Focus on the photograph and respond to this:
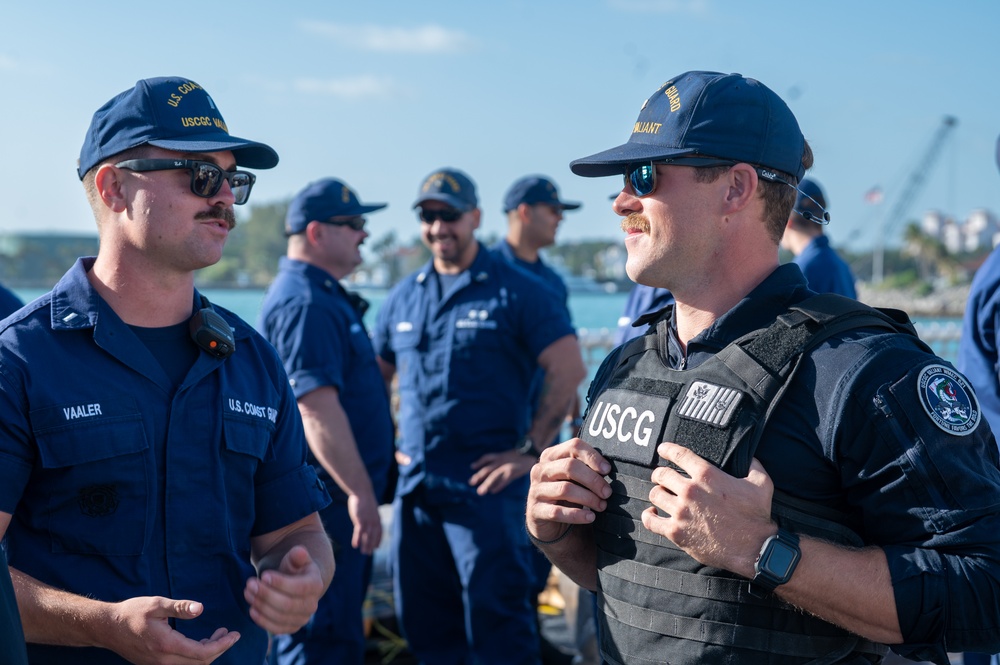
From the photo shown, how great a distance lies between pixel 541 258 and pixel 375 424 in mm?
3134

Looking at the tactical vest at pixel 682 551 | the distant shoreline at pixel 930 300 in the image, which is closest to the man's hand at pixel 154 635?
the tactical vest at pixel 682 551

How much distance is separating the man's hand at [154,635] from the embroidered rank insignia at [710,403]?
1150 mm

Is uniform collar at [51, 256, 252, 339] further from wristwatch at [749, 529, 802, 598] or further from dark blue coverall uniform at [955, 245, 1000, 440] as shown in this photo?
dark blue coverall uniform at [955, 245, 1000, 440]

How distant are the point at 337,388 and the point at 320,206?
114cm

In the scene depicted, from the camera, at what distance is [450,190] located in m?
5.46

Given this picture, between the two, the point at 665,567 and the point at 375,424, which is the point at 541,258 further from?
the point at 665,567

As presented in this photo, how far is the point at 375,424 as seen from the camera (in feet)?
15.9

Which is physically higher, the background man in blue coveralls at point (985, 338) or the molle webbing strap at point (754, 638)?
the background man in blue coveralls at point (985, 338)

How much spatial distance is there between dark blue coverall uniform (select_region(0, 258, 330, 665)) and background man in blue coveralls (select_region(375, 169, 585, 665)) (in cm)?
228

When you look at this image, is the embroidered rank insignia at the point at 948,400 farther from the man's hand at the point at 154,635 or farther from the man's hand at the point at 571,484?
the man's hand at the point at 154,635

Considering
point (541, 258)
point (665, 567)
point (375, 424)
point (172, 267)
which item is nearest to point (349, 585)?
point (375, 424)

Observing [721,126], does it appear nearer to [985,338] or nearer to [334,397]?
[985,338]

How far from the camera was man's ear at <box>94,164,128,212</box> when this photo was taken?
8.00 feet

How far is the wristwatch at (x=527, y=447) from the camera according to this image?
4844mm
